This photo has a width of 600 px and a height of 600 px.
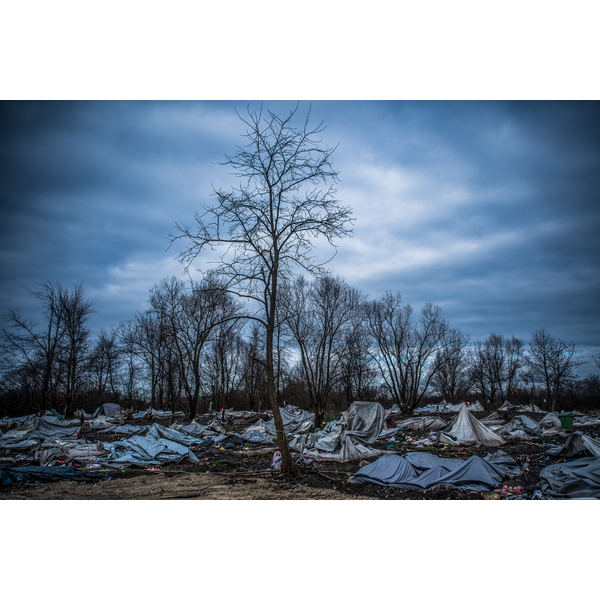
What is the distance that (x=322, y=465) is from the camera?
24.9ft

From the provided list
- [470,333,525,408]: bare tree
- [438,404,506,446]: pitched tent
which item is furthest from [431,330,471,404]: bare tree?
[438,404,506,446]: pitched tent

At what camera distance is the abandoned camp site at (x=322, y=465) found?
4.97m

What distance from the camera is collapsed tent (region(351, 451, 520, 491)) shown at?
519 centimetres

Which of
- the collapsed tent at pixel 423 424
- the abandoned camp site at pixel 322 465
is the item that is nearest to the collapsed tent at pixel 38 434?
the abandoned camp site at pixel 322 465

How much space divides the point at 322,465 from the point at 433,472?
9.74ft

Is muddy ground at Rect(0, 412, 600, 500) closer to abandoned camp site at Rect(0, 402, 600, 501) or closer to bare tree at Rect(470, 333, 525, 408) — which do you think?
abandoned camp site at Rect(0, 402, 600, 501)

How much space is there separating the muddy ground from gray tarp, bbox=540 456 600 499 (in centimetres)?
32

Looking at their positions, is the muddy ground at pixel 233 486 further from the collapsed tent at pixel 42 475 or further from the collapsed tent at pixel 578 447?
the collapsed tent at pixel 578 447

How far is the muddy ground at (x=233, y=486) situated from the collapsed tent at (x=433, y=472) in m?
0.14
